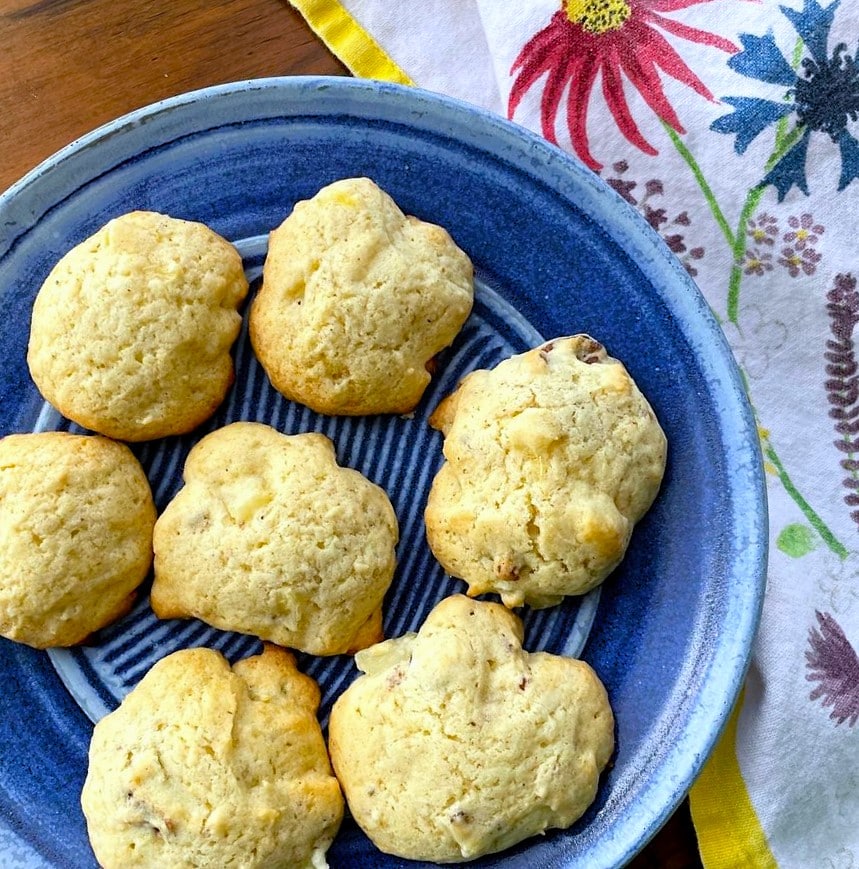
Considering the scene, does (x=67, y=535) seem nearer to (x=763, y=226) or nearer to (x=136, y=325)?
(x=136, y=325)

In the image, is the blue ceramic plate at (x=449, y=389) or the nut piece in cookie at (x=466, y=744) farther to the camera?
the blue ceramic plate at (x=449, y=389)

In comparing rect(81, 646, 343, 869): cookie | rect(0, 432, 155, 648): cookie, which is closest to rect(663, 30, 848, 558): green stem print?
rect(81, 646, 343, 869): cookie

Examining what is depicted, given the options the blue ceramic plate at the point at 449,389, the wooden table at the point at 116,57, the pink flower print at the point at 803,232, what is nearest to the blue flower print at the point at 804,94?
the pink flower print at the point at 803,232

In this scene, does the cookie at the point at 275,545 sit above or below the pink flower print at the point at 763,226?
below

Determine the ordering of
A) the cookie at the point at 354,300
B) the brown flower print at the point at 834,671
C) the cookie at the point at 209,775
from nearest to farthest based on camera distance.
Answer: the cookie at the point at 209,775 → the cookie at the point at 354,300 → the brown flower print at the point at 834,671

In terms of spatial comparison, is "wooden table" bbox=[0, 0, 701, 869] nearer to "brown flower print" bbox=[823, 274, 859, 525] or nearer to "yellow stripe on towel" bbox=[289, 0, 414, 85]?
"yellow stripe on towel" bbox=[289, 0, 414, 85]

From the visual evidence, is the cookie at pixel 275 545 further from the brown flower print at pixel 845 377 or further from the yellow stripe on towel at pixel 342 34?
the brown flower print at pixel 845 377
